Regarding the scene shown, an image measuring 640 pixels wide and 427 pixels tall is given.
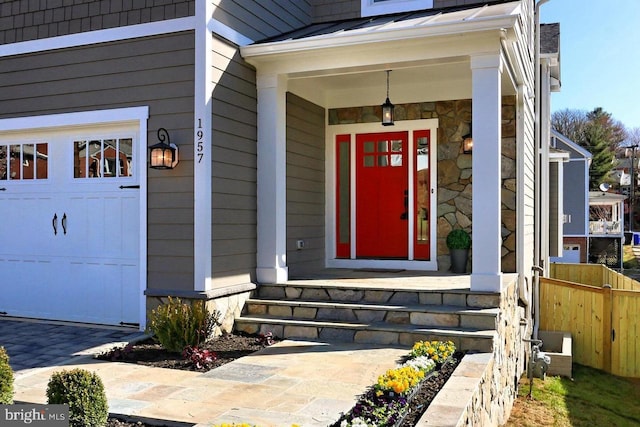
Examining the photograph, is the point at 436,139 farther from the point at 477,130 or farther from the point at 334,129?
the point at 477,130

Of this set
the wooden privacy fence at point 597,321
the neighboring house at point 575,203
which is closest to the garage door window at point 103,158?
the wooden privacy fence at point 597,321

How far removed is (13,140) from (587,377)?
28.3 feet

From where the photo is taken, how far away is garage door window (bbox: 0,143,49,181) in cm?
671

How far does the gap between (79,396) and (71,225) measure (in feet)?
12.3

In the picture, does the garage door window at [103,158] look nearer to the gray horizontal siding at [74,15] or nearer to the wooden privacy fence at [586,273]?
the gray horizontal siding at [74,15]

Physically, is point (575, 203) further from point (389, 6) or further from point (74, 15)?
point (74, 15)

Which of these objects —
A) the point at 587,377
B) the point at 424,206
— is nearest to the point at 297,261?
the point at 424,206

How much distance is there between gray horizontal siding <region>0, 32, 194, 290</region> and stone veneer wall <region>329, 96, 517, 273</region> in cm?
361

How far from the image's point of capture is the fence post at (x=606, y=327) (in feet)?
30.1

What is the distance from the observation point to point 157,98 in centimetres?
593

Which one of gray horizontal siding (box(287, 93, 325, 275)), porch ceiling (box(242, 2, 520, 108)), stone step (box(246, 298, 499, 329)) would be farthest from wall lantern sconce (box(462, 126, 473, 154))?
stone step (box(246, 298, 499, 329))

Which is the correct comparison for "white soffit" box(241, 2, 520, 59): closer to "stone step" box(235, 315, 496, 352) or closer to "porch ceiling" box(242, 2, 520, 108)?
"porch ceiling" box(242, 2, 520, 108)

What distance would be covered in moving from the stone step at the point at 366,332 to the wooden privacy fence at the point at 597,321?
4996 millimetres

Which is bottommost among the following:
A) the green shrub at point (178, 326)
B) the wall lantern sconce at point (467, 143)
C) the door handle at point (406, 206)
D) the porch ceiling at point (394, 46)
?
the green shrub at point (178, 326)
